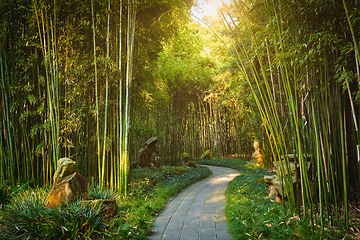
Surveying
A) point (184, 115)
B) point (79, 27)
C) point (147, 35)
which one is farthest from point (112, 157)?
point (184, 115)

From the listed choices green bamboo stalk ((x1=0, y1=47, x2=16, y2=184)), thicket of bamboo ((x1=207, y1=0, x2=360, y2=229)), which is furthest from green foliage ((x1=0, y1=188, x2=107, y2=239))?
thicket of bamboo ((x1=207, y1=0, x2=360, y2=229))

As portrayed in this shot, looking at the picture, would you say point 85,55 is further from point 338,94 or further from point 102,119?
point 338,94

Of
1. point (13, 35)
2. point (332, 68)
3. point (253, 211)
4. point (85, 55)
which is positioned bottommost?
point (253, 211)

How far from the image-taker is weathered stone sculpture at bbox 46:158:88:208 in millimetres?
2330

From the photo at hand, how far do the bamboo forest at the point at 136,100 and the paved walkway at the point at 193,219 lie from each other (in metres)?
0.13

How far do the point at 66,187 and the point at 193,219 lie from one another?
4.63 feet

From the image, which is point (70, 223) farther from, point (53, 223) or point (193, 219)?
point (193, 219)

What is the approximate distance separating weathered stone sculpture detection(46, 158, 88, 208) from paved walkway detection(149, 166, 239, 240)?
883mm

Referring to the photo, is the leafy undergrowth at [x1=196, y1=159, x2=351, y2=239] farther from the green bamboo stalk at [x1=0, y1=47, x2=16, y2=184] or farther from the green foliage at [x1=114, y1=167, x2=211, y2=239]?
the green bamboo stalk at [x1=0, y1=47, x2=16, y2=184]

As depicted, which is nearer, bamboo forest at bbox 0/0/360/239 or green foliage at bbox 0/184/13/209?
bamboo forest at bbox 0/0/360/239

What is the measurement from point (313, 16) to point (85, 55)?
293 centimetres

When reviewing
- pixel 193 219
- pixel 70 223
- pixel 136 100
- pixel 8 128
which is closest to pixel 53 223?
pixel 70 223

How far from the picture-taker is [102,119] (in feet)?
11.5

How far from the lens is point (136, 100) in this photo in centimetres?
439
